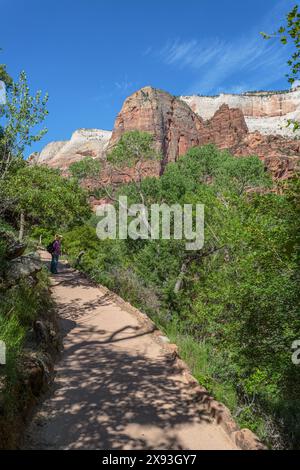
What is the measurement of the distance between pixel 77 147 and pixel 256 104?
245 ft

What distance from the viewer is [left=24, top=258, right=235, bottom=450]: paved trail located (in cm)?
470

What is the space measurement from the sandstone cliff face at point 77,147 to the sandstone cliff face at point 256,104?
38.0 meters

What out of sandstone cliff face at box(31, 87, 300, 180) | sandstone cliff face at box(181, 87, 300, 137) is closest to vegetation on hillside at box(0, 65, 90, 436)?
Result: sandstone cliff face at box(31, 87, 300, 180)

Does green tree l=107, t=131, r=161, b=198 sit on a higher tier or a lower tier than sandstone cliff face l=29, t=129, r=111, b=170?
lower

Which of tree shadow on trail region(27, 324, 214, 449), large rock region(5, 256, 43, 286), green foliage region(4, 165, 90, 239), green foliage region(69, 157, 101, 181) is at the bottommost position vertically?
tree shadow on trail region(27, 324, 214, 449)

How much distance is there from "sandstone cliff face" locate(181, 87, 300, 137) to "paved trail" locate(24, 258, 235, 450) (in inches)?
5551

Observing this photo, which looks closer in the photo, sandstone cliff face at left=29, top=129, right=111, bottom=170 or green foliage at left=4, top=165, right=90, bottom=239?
green foliage at left=4, top=165, right=90, bottom=239

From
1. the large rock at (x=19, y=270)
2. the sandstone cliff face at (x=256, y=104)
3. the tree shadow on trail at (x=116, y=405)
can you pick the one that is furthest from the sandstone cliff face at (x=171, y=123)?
the tree shadow on trail at (x=116, y=405)

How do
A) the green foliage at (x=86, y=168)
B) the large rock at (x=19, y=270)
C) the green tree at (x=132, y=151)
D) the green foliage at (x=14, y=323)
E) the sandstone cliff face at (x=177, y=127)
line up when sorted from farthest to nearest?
the sandstone cliff face at (x=177, y=127) → the green foliage at (x=86, y=168) → the green tree at (x=132, y=151) → the large rock at (x=19, y=270) → the green foliage at (x=14, y=323)

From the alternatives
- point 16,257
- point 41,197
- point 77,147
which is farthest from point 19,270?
point 77,147

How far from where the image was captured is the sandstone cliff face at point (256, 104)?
462 ft

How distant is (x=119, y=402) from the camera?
5.71 metres

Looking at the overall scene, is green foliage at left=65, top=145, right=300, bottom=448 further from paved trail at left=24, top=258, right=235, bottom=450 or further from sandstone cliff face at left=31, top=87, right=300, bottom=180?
sandstone cliff face at left=31, top=87, right=300, bottom=180

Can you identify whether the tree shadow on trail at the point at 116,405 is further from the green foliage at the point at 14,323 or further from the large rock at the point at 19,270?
the large rock at the point at 19,270
